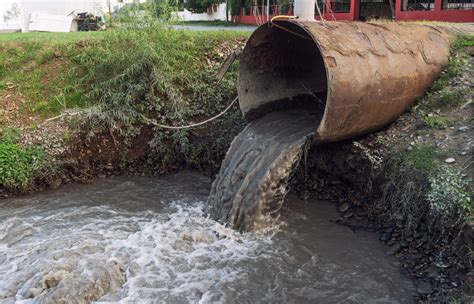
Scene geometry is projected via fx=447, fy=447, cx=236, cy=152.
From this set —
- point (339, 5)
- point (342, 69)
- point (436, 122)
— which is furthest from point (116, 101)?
point (339, 5)

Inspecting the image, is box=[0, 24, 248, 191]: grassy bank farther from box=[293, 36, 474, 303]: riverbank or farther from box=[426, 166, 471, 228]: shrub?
box=[426, 166, 471, 228]: shrub

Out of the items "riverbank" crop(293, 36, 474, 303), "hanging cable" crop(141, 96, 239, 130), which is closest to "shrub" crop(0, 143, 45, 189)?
"hanging cable" crop(141, 96, 239, 130)

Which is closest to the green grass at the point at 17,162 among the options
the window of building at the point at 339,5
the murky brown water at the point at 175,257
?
the murky brown water at the point at 175,257

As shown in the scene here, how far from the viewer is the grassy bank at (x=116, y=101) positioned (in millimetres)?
7219

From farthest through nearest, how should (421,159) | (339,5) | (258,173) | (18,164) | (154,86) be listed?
1. (339,5)
2. (154,86)
3. (18,164)
4. (258,173)
5. (421,159)

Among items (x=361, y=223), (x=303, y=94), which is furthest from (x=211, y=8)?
(x=361, y=223)

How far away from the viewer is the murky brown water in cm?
443

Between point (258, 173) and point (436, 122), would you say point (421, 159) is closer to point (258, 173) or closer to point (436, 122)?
point (436, 122)

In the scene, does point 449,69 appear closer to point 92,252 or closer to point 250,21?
point 92,252

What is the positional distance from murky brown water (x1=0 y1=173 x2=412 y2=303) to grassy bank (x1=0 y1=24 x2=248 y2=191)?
97 centimetres

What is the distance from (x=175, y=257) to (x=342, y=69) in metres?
2.87

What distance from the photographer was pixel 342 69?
5.13 meters

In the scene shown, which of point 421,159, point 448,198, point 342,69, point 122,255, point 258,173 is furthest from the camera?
point 258,173

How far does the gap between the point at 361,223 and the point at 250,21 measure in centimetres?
2096
